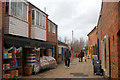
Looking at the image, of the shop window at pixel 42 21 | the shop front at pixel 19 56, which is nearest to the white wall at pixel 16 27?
the shop front at pixel 19 56

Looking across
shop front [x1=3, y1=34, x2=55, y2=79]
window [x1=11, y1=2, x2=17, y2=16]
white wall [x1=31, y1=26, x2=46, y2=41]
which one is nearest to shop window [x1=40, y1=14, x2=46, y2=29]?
white wall [x1=31, y1=26, x2=46, y2=41]

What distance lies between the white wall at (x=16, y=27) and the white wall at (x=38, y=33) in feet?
3.65

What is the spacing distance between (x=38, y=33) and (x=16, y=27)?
3387 millimetres

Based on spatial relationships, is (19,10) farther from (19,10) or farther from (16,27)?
Result: (16,27)

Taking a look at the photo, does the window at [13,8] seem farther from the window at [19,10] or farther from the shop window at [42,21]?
the shop window at [42,21]

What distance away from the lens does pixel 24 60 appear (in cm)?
1066

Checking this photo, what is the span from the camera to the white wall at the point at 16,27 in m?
8.52

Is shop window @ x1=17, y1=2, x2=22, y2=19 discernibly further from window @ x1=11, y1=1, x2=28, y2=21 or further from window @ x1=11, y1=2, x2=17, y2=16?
window @ x1=11, y1=2, x2=17, y2=16

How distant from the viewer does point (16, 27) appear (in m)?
9.27

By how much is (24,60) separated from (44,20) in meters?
4.96

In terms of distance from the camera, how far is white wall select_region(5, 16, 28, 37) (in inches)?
335

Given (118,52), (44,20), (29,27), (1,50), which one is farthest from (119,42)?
(44,20)

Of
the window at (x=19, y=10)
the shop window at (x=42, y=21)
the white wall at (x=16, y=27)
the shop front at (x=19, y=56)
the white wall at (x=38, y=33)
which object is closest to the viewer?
the shop front at (x=19, y=56)

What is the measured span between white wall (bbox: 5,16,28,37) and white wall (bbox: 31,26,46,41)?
3.65ft
